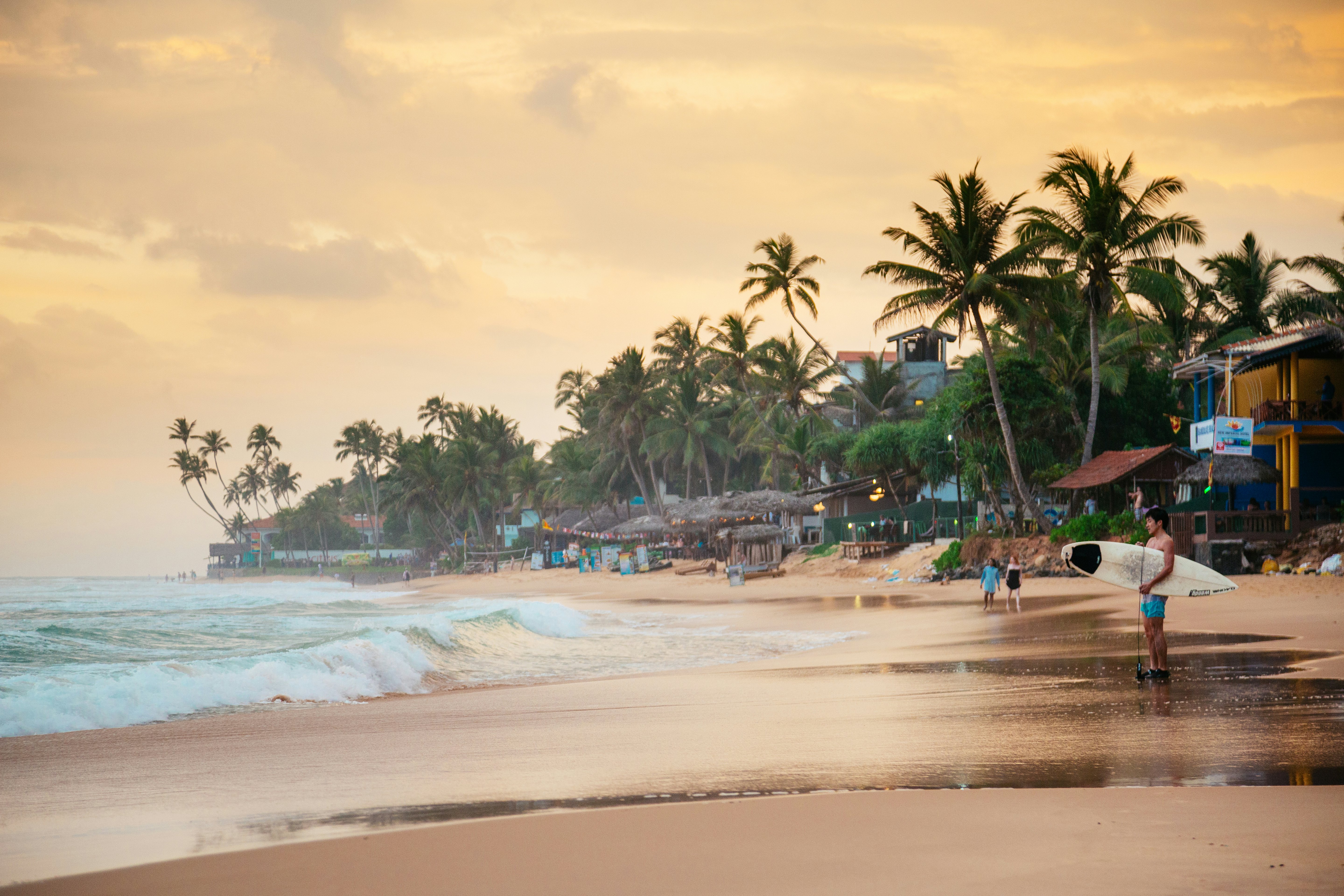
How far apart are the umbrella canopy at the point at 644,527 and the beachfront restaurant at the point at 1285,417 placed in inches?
992

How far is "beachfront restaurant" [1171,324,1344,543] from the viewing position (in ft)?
85.5

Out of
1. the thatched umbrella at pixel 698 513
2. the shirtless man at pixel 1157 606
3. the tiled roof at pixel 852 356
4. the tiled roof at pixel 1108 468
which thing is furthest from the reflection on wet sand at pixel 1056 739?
the tiled roof at pixel 852 356

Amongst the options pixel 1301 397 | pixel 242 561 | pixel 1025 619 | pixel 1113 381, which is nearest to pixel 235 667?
pixel 1025 619

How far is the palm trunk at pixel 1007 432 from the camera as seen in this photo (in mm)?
27688

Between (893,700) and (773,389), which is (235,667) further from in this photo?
(773,389)

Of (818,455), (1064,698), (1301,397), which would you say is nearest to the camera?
(1064,698)

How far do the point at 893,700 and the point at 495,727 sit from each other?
3.20 meters

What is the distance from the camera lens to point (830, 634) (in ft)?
56.7

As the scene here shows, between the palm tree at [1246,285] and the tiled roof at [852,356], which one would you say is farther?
the tiled roof at [852,356]

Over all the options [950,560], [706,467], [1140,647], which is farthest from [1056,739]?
[706,467]

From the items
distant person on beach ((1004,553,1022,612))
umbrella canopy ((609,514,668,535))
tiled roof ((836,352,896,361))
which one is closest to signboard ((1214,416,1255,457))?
distant person on beach ((1004,553,1022,612))

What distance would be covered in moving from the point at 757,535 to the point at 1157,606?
36249mm

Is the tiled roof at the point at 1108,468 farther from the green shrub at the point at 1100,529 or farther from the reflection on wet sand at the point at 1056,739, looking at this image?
the reflection on wet sand at the point at 1056,739

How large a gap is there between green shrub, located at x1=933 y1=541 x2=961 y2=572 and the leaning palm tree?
2.67 m
